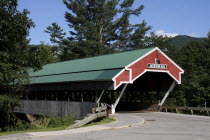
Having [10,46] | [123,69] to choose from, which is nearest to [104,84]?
[123,69]

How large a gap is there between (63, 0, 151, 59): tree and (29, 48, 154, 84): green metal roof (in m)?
21.5

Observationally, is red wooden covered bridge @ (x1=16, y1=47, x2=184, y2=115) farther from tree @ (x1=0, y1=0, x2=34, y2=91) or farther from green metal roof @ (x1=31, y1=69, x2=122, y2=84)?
tree @ (x1=0, y1=0, x2=34, y2=91)

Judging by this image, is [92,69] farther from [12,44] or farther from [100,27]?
[100,27]

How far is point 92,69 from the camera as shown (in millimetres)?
27875

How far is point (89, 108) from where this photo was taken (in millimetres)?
24859

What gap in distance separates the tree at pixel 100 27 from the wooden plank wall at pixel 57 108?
24100mm

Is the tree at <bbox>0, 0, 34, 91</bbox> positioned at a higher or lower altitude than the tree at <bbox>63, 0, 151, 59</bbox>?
lower

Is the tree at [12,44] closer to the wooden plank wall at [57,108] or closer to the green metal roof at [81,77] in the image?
the wooden plank wall at [57,108]

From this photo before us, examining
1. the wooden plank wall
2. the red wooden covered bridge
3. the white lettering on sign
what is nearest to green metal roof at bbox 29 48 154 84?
the red wooden covered bridge

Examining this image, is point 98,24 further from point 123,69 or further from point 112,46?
point 123,69

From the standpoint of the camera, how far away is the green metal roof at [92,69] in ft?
84.3

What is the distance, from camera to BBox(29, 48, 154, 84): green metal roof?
25.7 meters

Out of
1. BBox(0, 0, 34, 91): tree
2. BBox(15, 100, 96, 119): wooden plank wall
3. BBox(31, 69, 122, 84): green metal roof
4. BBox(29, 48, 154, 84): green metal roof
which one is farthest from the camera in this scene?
BBox(29, 48, 154, 84): green metal roof

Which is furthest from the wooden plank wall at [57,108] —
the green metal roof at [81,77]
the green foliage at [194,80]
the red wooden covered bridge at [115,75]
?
the green foliage at [194,80]
